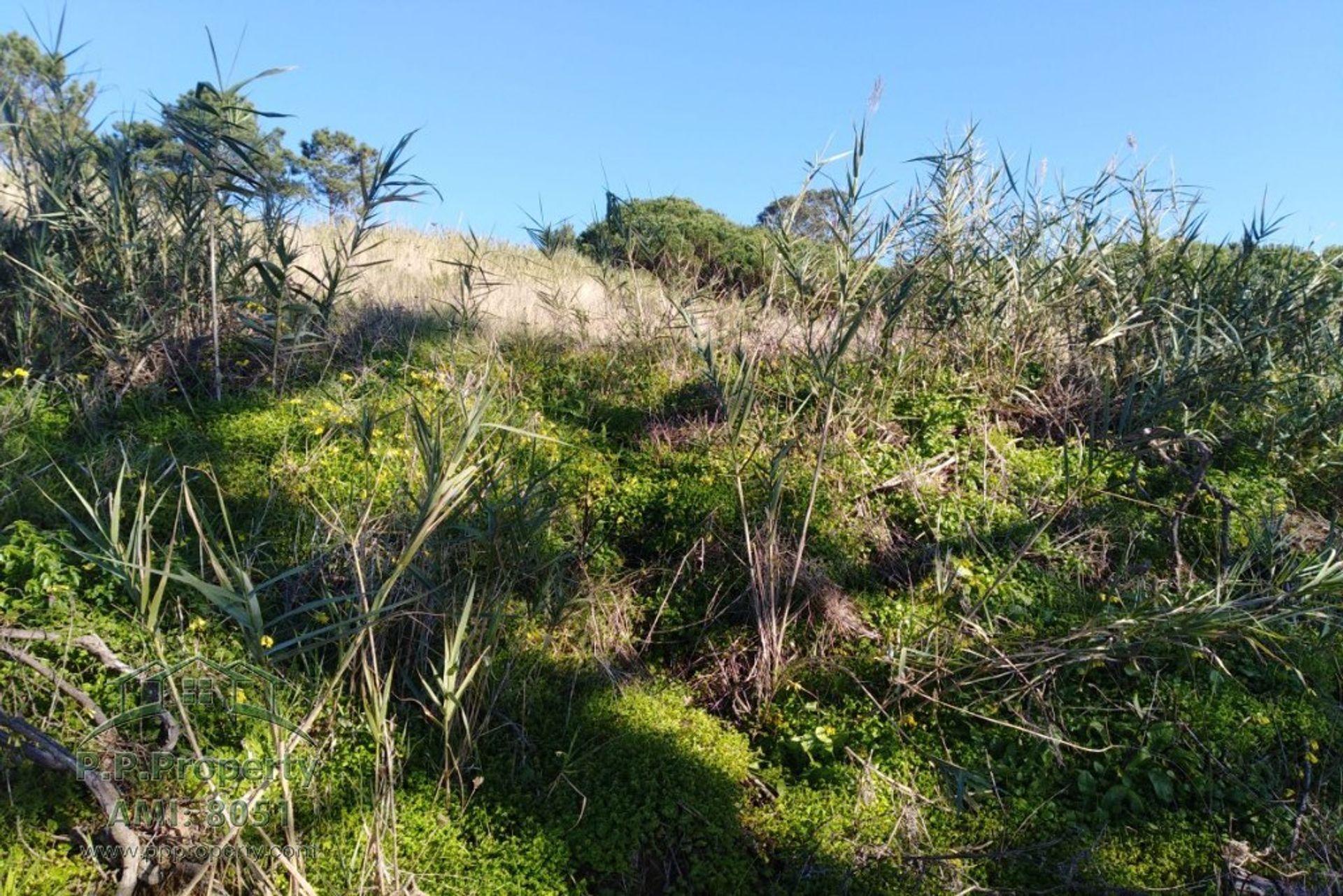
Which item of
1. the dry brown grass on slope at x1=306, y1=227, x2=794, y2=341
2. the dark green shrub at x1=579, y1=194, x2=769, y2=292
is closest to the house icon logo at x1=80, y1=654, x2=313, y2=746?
the dry brown grass on slope at x1=306, y1=227, x2=794, y2=341

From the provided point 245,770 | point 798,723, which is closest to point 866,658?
point 798,723

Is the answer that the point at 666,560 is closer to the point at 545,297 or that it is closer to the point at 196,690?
the point at 196,690

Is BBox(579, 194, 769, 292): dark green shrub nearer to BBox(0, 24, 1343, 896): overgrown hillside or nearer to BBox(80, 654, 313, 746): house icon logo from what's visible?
BBox(0, 24, 1343, 896): overgrown hillside

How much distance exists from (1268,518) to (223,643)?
452 centimetres

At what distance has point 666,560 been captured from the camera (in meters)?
3.92

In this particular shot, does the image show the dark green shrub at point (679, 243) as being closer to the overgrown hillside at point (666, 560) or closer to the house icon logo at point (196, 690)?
the overgrown hillside at point (666, 560)

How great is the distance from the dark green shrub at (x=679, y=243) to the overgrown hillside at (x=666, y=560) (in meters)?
0.16

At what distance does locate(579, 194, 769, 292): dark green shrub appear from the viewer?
17.2 ft

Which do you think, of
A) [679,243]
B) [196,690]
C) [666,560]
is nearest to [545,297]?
[679,243]

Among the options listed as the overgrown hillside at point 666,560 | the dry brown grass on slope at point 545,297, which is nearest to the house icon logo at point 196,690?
the overgrown hillside at point 666,560

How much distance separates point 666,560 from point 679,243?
3644 millimetres

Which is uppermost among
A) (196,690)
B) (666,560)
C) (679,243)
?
(679,243)

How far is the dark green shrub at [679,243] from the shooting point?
17.2ft

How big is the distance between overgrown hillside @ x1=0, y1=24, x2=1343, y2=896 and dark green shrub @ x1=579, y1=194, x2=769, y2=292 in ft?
0.52
